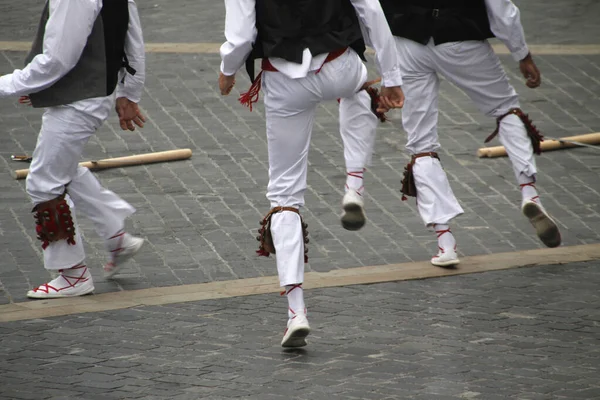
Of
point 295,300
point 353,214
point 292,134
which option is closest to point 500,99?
point 353,214

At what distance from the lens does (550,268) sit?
8.02 meters

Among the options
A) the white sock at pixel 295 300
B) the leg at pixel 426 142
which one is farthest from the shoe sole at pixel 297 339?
the leg at pixel 426 142

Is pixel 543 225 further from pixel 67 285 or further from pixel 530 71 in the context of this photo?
pixel 67 285

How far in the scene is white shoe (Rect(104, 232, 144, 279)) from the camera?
7809 mm

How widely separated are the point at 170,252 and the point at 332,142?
8.98 feet

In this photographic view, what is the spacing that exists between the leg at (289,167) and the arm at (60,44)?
120 centimetres

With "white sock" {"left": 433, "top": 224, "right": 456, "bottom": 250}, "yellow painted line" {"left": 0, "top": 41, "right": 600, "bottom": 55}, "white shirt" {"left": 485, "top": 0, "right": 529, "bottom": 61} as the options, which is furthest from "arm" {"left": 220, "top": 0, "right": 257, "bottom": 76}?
"yellow painted line" {"left": 0, "top": 41, "right": 600, "bottom": 55}

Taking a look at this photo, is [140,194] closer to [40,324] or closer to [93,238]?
[93,238]

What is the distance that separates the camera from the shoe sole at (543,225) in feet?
26.2

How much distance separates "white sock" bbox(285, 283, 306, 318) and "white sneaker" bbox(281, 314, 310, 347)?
4 cm

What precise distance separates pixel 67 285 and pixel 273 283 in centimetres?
118

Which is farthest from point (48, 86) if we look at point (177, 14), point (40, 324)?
point (177, 14)

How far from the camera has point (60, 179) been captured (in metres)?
7.52

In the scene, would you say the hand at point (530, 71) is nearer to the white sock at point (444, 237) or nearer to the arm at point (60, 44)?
the white sock at point (444, 237)
